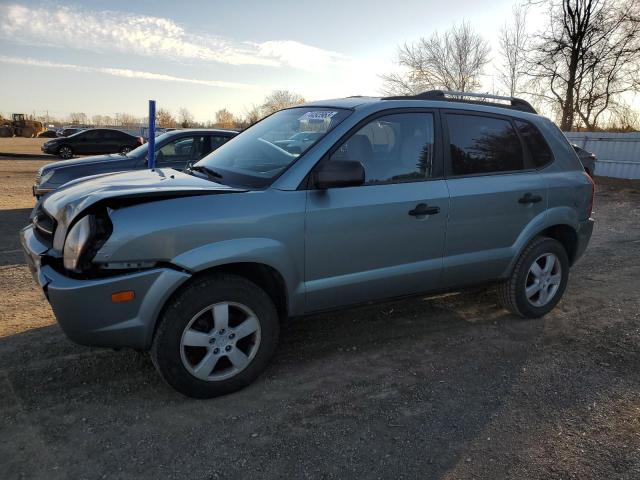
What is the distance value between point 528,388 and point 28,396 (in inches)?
127

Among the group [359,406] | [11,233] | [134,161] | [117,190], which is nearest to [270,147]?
[117,190]

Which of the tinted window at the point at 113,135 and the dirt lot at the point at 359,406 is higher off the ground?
the tinted window at the point at 113,135

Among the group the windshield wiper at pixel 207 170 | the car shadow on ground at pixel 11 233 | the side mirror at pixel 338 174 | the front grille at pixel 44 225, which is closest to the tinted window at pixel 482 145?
the side mirror at pixel 338 174

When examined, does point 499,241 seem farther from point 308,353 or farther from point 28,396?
point 28,396

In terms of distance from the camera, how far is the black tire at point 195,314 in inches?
110

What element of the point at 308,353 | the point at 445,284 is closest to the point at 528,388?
the point at 445,284

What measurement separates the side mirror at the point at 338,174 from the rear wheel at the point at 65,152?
22.7m

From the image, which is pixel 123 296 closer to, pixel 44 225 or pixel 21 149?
pixel 44 225

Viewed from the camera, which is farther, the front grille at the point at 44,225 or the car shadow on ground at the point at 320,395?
the front grille at the point at 44,225

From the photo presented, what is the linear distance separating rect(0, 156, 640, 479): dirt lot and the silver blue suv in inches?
13.8

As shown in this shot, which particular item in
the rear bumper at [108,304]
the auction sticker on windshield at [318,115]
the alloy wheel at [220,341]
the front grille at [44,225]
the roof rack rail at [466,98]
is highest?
the roof rack rail at [466,98]

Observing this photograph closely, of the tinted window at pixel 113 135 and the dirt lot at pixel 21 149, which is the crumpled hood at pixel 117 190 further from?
the dirt lot at pixel 21 149

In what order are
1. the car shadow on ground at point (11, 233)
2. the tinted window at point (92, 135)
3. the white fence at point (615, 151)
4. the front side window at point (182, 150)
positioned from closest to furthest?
the car shadow on ground at point (11, 233), the front side window at point (182, 150), the white fence at point (615, 151), the tinted window at point (92, 135)

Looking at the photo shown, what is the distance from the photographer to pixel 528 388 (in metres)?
3.27
